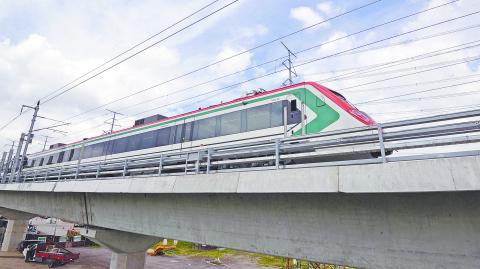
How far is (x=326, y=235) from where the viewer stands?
5625 mm

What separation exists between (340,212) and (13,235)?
135 feet

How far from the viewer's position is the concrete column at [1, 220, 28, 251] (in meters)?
32.6

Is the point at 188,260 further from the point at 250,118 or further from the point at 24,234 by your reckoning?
the point at 250,118

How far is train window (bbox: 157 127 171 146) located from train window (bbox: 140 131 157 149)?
383mm

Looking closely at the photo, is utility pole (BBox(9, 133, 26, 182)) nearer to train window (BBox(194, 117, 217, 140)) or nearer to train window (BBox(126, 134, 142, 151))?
train window (BBox(126, 134, 142, 151))

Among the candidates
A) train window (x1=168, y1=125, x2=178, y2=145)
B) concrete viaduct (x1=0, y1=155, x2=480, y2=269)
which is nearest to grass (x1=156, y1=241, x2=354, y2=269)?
train window (x1=168, y1=125, x2=178, y2=145)

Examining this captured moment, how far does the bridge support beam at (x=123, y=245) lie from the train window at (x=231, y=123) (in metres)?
7.44

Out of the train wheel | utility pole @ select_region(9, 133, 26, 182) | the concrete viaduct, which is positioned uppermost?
utility pole @ select_region(9, 133, 26, 182)

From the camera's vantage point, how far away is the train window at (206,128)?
12.7 meters

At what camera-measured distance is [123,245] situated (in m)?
13.8

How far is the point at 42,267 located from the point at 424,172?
32.3 meters

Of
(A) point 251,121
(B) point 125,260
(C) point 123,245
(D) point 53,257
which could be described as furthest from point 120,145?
(D) point 53,257

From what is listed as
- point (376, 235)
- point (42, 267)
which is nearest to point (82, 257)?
point (42, 267)

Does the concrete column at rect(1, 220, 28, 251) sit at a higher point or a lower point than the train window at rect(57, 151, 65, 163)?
lower
